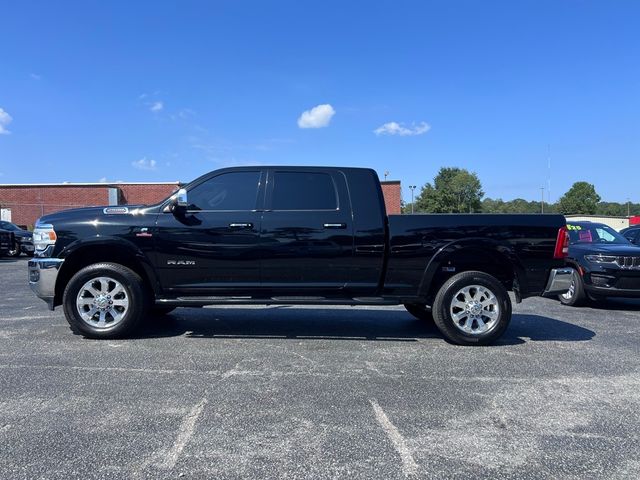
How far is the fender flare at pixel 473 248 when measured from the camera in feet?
18.6

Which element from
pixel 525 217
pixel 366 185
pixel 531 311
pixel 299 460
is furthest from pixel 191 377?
pixel 531 311

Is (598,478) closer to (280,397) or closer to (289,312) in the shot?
(280,397)

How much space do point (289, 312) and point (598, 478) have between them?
17.4 feet

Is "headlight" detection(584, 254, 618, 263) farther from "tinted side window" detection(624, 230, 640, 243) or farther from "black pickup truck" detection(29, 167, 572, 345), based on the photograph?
"tinted side window" detection(624, 230, 640, 243)

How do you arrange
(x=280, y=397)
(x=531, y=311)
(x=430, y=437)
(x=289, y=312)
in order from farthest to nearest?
1. (x=531, y=311)
2. (x=289, y=312)
3. (x=280, y=397)
4. (x=430, y=437)

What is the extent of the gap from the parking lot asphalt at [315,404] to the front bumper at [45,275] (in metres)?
0.59

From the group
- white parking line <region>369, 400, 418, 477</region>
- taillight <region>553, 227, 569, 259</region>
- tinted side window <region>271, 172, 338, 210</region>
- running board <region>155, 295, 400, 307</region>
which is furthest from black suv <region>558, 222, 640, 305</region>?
white parking line <region>369, 400, 418, 477</region>

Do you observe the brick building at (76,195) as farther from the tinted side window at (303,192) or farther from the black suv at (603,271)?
the tinted side window at (303,192)

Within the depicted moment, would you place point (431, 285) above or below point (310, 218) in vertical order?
below

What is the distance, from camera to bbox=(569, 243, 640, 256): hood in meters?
8.30

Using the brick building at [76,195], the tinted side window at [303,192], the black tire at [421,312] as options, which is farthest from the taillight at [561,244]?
the brick building at [76,195]

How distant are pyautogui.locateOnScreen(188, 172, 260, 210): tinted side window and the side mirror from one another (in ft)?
0.20

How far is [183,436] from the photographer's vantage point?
3.21 m

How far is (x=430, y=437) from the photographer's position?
324cm
